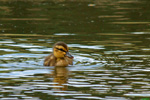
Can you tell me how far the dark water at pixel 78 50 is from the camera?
10625 mm

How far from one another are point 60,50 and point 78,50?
1.79 m

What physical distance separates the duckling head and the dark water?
1.43ft

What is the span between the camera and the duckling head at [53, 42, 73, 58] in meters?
13.9

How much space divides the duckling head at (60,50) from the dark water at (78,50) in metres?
0.44

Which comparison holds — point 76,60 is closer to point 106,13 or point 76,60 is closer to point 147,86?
point 147,86

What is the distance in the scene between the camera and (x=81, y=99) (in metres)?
9.77

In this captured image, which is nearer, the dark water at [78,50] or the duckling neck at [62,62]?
the dark water at [78,50]

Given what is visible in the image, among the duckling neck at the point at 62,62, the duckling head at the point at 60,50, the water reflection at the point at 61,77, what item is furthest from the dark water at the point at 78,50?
the duckling head at the point at 60,50

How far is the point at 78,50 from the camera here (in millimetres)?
15734

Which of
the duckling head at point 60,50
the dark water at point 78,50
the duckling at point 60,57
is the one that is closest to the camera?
the dark water at point 78,50

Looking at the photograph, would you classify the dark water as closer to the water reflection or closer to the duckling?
the water reflection

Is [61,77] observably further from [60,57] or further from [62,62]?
[60,57]

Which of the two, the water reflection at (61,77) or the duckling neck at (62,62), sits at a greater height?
the duckling neck at (62,62)

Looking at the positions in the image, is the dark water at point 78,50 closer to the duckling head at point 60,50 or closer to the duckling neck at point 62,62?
the duckling neck at point 62,62
